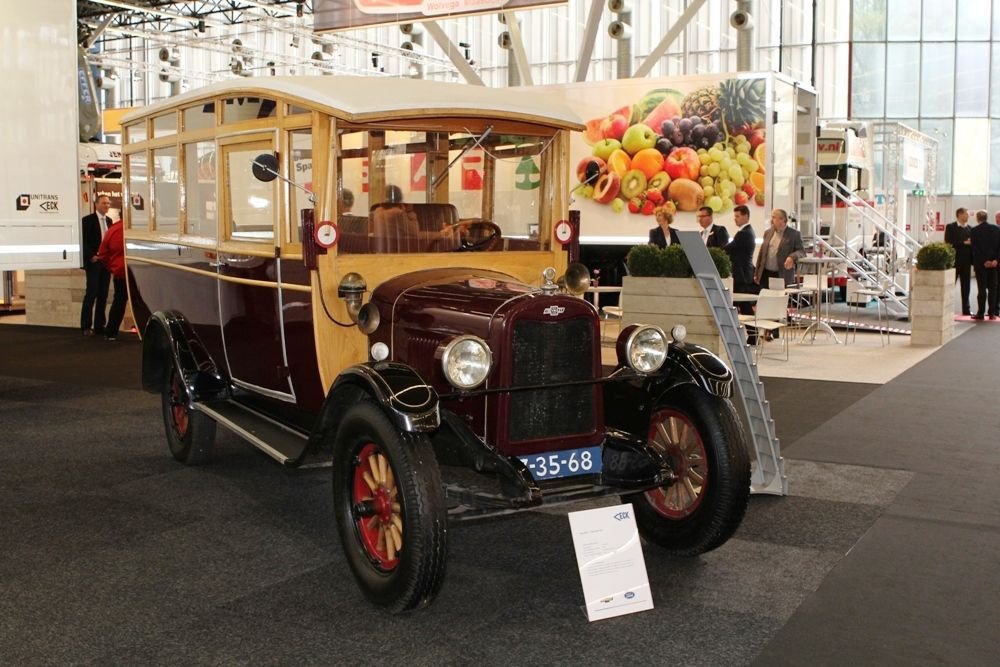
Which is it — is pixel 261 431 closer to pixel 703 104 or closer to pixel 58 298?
pixel 703 104

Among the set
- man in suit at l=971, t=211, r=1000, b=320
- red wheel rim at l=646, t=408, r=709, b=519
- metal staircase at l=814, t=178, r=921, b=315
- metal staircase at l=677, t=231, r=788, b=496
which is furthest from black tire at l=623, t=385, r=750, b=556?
man in suit at l=971, t=211, r=1000, b=320

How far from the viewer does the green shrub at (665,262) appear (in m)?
8.52

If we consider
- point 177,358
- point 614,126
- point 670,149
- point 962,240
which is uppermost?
point 614,126

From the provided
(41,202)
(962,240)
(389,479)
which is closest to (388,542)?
(389,479)

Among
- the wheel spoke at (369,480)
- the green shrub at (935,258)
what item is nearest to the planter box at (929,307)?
the green shrub at (935,258)

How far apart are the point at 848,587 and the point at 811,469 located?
6.21 feet

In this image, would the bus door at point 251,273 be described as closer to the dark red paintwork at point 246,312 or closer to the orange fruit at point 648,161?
the dark red paintwork at point 246,312

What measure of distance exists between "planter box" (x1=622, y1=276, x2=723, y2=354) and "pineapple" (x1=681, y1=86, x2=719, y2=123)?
4149 mm

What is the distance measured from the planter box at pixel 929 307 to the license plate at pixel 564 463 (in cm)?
850

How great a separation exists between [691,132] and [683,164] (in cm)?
37

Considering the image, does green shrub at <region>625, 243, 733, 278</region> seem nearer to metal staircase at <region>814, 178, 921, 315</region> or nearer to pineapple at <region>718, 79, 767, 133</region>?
pineapple at <region>718, 79, 767, 133</region>

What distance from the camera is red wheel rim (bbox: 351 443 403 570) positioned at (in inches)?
149

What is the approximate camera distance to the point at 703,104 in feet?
40.4

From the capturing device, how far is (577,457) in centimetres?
410
